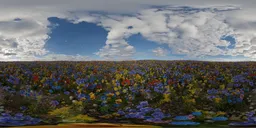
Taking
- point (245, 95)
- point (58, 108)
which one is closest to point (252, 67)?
point (245, 95)

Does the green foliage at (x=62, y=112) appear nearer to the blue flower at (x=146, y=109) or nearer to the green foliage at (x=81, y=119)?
the green foliage at (x=81, y=119)

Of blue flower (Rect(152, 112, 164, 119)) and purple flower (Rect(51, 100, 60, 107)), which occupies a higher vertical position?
purple flower (Rect(51, 100, 60, 107))

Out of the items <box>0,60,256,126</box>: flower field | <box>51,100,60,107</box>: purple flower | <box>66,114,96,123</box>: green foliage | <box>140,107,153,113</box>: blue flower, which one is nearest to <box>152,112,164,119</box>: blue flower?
<box>0,60,256,126</box>: flower field

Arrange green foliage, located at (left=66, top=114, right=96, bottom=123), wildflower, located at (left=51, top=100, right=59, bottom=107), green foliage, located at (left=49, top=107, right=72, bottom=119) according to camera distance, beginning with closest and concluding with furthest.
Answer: green foliage, located at (left=66, top=114, right=96, bottom=123) < green foliage, located at (left=49, top=107, right=72, bottom=119) < wildflower, located at (left=51, top=100, right=59, bottom=107)

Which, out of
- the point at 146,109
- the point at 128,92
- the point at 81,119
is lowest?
the point at 81,119

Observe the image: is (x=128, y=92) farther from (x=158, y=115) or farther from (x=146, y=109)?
(x=158, y=115)

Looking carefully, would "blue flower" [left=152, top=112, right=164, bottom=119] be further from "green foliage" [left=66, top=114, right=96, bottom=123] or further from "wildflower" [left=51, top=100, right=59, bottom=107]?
"wildflower" [left=51, top=100, right=59, bottom=107]

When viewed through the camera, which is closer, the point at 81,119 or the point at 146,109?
the point at 81,119

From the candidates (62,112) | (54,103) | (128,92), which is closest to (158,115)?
(128,92)

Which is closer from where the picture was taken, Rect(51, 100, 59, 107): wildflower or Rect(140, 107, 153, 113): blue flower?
Rect(140, 107, 153, 113): blue flower
